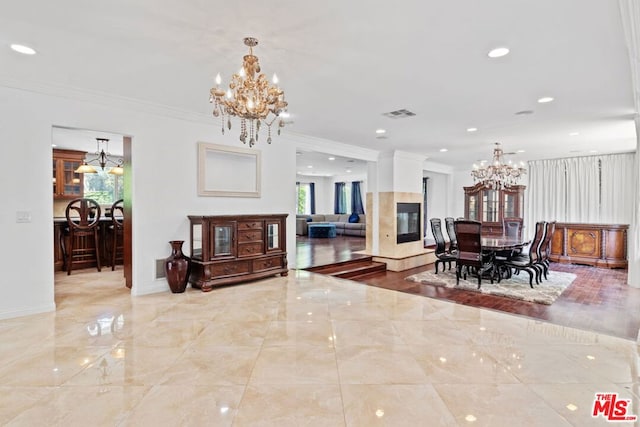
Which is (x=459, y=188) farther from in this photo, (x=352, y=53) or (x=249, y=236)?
(x=352, y=53)

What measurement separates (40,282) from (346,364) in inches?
138

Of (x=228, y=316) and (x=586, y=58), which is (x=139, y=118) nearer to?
(x=228, y=316)

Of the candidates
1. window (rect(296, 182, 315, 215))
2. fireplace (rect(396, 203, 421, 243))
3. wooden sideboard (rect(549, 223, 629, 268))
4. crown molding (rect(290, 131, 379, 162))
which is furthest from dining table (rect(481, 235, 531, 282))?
window (rect(296, 182, 315, 215))

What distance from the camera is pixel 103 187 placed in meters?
8.52

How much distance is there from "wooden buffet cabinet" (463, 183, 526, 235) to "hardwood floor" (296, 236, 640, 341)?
1.97m

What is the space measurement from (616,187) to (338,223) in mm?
8398

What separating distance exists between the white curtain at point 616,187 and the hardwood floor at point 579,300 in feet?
4.80

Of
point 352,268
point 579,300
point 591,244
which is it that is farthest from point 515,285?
point 591,244

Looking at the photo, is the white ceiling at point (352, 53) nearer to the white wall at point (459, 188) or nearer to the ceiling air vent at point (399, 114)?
the ceiling air vent at point (399, 114)

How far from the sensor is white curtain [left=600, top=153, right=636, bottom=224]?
7.68 meters

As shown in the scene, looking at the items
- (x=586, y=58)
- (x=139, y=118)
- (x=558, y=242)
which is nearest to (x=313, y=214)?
(x=558, y=242)

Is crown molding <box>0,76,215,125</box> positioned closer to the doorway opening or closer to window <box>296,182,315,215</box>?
the doorway opening

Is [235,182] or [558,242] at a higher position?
[235,182]

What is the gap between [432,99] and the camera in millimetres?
4082
